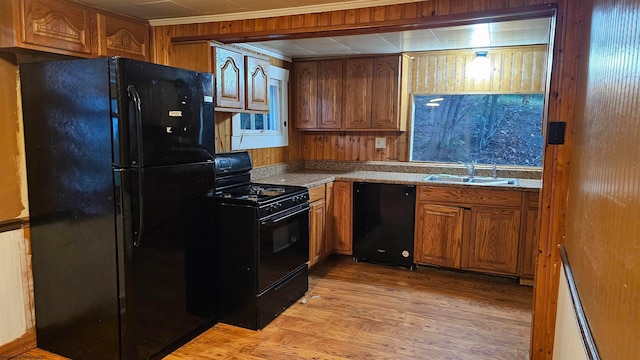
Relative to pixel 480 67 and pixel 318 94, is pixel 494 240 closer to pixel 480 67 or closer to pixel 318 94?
pixel 480 67

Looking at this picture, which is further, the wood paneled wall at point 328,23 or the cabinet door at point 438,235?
the cabinet door at point 438,235

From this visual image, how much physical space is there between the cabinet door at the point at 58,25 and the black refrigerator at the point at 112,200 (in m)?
0.17

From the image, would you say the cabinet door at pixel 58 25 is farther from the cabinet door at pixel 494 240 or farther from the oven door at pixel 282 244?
the cabinet door at pixel 494 240

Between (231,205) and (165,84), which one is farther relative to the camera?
(231,205)

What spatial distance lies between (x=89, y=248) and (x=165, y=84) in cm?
102

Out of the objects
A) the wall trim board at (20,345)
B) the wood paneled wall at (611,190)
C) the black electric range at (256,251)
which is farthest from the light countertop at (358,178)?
the wood paneled wall at (611,190)

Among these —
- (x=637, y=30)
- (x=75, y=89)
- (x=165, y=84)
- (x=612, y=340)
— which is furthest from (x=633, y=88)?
(x=75, y=89)

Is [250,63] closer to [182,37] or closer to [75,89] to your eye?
[182,37]

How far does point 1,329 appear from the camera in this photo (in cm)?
252

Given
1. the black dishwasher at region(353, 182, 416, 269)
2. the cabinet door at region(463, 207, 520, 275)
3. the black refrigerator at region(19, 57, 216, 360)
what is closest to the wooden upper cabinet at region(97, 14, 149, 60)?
the black refrigerator at region(19, 57, 216, 360)

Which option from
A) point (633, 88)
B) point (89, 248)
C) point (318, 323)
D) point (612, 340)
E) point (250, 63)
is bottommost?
point (318, 323)

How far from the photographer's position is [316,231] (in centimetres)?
402

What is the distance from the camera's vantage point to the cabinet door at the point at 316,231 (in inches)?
155

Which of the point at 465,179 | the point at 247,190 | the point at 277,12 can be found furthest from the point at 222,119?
the point at 465,179
